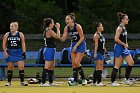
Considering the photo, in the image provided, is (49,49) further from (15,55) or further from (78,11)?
(78,11)

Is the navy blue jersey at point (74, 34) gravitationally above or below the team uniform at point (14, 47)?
above

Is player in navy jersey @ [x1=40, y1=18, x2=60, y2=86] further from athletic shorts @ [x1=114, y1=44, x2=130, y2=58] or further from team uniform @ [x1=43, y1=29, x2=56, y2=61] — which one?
athletic shorts @ [x1=114, y1=44, x2=130, y2=58]

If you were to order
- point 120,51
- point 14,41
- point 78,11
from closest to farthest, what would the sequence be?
1. point 120,51
2. point 14,41
3. point 78,11

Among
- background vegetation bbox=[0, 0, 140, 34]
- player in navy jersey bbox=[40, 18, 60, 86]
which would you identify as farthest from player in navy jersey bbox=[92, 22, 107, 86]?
background vegetation bbox=[0, 0, 140, 34]

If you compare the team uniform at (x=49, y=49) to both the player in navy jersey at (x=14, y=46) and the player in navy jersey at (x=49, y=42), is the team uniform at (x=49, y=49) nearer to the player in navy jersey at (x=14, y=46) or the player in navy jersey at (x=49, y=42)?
the player in navy jersey at (x=49, y=42)

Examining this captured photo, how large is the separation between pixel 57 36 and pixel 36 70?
662 cm

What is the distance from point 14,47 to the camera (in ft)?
50.3

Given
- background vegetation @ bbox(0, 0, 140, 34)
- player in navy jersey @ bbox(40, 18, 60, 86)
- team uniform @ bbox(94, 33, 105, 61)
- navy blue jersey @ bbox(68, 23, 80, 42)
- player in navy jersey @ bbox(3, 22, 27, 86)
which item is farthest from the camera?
background vegetation @ bbox(0, 0, 140, 34)

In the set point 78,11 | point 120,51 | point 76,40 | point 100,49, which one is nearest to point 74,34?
point 76,40

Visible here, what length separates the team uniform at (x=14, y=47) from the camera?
15281 millimetres

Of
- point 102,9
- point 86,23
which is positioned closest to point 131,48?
point 86,23

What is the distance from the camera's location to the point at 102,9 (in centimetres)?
4012

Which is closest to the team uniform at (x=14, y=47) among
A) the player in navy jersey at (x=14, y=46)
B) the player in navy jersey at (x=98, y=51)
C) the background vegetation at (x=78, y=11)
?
the player in navy jersey at (x=14, y=46)

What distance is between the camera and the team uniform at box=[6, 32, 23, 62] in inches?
602
